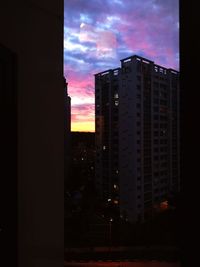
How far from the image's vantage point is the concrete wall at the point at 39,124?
1.24m

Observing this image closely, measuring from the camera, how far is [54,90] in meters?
1.42

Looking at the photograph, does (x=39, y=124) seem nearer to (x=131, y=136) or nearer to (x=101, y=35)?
(x=101, y=35)

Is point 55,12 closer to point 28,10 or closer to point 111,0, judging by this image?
point 28,10

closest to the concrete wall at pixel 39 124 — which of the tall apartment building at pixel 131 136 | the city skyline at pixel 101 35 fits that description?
the city skyline at pixel 101 35

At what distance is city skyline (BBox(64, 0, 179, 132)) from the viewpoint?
2.38 m

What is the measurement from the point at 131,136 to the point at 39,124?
3.99m

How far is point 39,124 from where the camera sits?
134cm

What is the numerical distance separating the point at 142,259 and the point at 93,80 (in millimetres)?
2878

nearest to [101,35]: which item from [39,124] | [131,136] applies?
[39,124]

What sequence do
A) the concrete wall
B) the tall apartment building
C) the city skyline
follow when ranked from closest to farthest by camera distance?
the concrete wall
the city skyline
the tall apartment building

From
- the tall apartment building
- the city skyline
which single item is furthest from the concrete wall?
the tall apartment building

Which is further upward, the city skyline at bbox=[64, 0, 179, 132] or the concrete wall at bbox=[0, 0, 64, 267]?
the city skyline at bbox=[64, 0, 179, 132]

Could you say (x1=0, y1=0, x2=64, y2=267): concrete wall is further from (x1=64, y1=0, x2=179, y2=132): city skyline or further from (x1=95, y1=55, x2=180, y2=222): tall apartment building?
(x1=95, y1=55, x2=180, y2=222): tall apartment building

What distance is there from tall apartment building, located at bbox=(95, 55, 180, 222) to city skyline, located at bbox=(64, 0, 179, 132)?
A: 0.76ft
